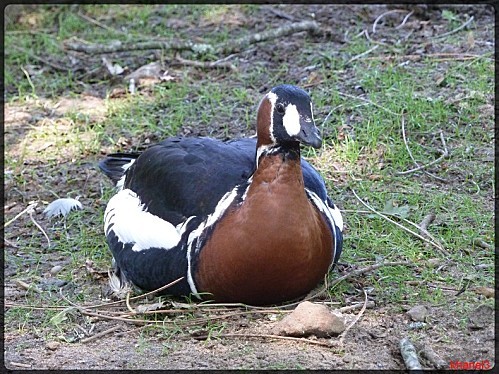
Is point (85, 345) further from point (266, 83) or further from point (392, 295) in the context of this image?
point (266, 83)

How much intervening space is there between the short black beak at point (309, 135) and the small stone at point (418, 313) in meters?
0.81

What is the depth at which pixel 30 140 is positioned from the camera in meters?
6.38

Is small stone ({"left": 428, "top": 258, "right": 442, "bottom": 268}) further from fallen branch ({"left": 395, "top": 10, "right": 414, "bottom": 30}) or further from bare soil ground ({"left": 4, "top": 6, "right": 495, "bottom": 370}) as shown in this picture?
fallen branch ({"left": 395, "top": 10, "right": 414, "bottom": 30})

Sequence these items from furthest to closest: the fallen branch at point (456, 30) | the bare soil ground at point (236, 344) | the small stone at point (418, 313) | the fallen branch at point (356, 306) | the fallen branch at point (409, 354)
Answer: the fallen branch at point (456, 30) < the fallen branch at point (356, 306) < the small stone at point (418, 313) < the bare soil ground at point (236, 344) < the fallen branch at point (409, 354)

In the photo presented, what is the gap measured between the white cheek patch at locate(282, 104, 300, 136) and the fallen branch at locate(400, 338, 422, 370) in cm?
97

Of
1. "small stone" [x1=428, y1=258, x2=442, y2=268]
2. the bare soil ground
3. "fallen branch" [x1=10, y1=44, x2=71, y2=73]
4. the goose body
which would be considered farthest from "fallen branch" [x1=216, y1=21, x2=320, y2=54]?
"small stone" [x1=428, y1=258, x2=442, y2=268]

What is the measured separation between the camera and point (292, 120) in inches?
155

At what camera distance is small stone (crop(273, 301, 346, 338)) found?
3.76m

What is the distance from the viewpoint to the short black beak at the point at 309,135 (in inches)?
152

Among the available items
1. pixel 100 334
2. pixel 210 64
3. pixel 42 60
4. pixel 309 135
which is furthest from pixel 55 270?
pixel 42 60

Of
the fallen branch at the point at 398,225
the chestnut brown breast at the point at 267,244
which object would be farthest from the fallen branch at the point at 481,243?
the chestnut brown breast at the point at 267,244

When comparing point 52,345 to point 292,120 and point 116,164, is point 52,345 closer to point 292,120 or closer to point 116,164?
point 292,120

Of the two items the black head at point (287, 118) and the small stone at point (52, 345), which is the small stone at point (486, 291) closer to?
the black head at point (287, 118)

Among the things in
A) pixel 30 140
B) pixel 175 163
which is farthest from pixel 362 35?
pixel 175 163
